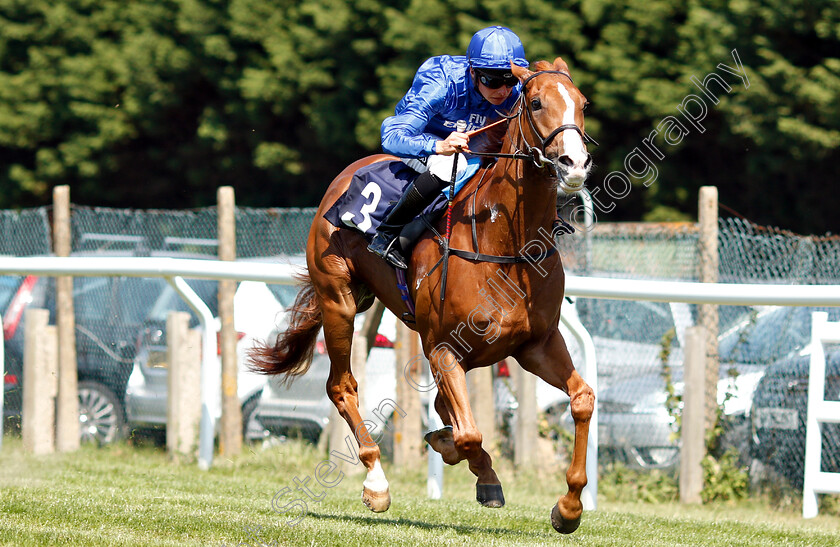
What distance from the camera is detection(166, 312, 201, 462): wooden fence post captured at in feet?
24.8

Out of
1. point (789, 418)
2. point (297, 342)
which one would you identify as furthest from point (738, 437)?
point (297, 342)

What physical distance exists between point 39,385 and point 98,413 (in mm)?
514

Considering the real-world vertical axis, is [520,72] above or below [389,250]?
above

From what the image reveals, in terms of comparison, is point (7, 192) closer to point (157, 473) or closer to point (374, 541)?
point (157, 473)

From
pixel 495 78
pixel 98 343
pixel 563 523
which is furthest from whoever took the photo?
pixel 98 343

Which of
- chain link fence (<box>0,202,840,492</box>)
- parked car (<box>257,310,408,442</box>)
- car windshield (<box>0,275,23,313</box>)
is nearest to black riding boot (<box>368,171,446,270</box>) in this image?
parked car (<box>257,310,408,442</box>)

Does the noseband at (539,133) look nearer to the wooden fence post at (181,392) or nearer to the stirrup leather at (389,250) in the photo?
the stirrup leather at (389,250)

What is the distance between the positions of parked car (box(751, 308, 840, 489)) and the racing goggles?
3.02 metres

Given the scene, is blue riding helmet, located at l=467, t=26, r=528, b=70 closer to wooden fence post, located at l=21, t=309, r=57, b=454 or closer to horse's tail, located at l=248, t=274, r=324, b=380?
horse's tail, located at l=248, t=274, r=324, b=380

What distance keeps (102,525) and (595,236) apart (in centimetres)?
482

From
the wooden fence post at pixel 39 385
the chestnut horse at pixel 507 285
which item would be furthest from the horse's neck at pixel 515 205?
the wooden fence post at pixel 39 385

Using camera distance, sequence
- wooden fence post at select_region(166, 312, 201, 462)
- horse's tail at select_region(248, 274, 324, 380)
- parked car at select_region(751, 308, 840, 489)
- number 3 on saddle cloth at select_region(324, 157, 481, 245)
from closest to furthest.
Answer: number 3 on saddle cloth at select_region(324, 157, 481, 245) → horse's tail at select_region(248, 274, 324, 380) → parked car at select_region(751, 308, 840, 489) → wooden fence post at select_region(166, 312, 201, 462)

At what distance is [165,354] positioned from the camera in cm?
790

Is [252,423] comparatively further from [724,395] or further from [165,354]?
[724,395]
